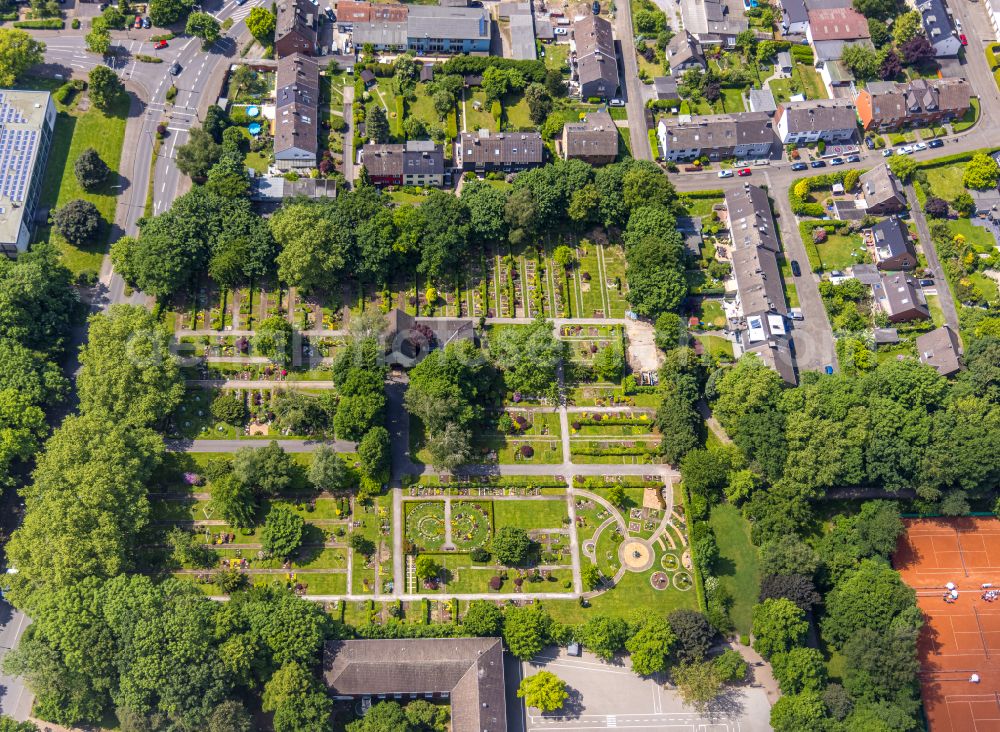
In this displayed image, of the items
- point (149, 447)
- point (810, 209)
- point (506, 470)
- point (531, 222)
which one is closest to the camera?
point (149, 447)

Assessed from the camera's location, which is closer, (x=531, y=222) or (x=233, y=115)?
(x=531, y=222)

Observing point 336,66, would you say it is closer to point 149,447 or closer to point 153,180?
point 153,180

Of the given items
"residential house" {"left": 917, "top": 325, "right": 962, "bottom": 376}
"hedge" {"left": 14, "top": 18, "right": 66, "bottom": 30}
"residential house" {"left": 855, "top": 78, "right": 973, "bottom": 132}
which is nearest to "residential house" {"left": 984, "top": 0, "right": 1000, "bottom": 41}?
"residential house" {"left": 855, "top": 78, "right": 973, "bottom": 132}

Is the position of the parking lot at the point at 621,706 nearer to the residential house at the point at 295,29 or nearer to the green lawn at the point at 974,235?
the green lawn at the point at 974,235

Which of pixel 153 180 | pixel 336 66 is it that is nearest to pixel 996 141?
pixel 336 66

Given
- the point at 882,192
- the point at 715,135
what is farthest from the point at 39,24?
the point at 882,192
